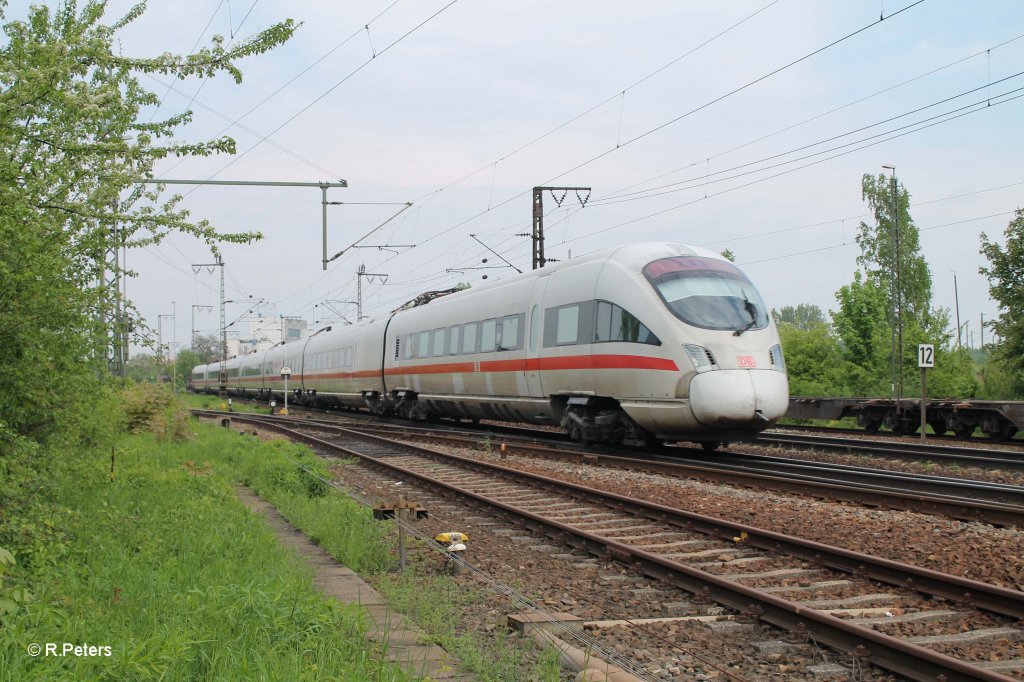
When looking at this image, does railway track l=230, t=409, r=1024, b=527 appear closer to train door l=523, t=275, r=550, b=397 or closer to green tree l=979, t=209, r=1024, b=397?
train door l=523, t=275, r=550, b=397

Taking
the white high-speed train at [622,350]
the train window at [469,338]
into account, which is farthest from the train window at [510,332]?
the train window at [469,338]

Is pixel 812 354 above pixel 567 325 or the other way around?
above

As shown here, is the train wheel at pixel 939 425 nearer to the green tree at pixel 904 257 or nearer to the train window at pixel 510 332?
the train window at pixel 510 332

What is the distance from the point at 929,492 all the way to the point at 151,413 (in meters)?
14.3

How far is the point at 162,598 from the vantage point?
4.99 metres

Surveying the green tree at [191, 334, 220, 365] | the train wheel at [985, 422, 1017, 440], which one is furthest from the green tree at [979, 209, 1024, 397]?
the green tree at [191, 334, 220, 365]

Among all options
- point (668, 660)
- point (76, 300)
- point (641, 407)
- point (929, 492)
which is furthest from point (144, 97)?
point (929, 492)

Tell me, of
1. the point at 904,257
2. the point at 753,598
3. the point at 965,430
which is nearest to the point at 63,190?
the point at 753,598

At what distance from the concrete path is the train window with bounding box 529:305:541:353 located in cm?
832

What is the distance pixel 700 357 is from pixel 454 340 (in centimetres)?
894

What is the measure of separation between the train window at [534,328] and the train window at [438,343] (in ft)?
16.7

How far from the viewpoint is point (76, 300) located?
702 cm

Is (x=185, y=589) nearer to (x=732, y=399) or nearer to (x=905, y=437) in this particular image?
(x=732, y=399)

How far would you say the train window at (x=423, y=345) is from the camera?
73.0 feet
